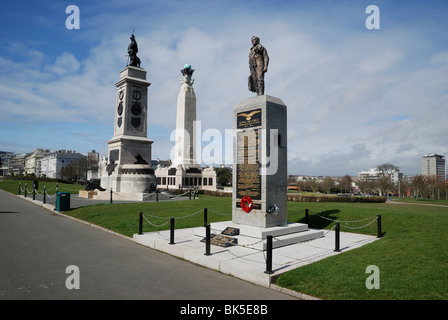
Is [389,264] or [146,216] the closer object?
[389,264]

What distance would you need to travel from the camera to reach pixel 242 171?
1093 cm

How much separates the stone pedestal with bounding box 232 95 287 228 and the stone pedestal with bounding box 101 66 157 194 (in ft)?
62.5

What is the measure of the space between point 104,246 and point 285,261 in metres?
6.20

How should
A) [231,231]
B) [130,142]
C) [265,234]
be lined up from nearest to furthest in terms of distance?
[265,234] < [231,231] < [130,142]

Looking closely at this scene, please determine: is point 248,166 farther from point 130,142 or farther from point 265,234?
point 130,142

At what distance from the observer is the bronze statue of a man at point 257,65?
11.4 meters

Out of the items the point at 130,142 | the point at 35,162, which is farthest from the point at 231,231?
the point at 35,162

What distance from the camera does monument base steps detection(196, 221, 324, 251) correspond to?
9312 mm

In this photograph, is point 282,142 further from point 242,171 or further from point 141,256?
point 141,256

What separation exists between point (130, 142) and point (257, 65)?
70.7 feet

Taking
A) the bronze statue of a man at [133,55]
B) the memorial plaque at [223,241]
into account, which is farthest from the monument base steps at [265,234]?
the bronze statue of a man at [133,55]

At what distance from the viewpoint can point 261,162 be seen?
10.3 metres

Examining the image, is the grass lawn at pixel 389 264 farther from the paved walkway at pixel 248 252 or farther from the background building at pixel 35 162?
the background building at pixel 35 162

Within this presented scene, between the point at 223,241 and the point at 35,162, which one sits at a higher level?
the point at 35,162
